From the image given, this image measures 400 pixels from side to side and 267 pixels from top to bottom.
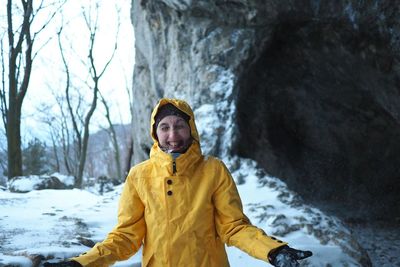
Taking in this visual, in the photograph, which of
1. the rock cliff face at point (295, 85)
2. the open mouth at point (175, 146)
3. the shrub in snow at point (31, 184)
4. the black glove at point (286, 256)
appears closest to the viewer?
the black glove at point (286, 256)

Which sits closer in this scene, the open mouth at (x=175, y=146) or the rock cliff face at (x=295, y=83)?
the open mouth at (x=175, y=146)

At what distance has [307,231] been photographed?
4.22m

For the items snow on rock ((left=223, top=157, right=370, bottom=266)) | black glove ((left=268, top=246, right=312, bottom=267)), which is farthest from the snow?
black glove ((left=268, top=246, right=312, bottom=267))

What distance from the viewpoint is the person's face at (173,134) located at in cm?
236

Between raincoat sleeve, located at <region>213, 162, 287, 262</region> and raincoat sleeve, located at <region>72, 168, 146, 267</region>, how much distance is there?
44cm

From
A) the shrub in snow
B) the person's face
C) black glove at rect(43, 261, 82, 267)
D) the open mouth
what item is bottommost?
the shrub in snow

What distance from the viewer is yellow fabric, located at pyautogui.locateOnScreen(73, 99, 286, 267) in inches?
85.9

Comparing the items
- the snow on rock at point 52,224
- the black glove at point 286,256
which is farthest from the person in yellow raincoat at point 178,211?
the snow on rock at point 52,224

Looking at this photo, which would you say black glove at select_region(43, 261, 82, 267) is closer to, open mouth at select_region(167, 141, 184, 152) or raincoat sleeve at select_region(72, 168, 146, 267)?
raincoat sleeve at select_region(72, 168, 146, 267)

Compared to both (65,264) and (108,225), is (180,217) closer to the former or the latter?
(65,264)

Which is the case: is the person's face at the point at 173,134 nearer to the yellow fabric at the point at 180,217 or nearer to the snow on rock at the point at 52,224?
the yellow fabric at the point at 180,217

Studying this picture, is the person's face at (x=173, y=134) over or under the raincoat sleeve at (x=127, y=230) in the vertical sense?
over

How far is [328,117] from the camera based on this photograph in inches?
353

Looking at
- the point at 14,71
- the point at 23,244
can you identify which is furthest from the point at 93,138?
the point at 23,244
